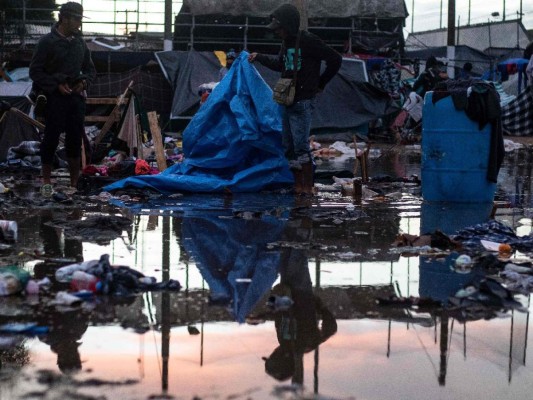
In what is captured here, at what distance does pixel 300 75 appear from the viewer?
1018cm

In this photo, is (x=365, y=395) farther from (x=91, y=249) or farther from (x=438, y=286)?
(x=91, y=249)

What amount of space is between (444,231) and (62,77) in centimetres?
491

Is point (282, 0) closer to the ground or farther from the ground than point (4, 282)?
farther from the ground

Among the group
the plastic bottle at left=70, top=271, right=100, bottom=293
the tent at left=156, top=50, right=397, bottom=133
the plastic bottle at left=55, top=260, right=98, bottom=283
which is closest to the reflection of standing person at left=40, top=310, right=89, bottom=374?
the plastic bottle at left=70, top=271, right=100, bottom=293

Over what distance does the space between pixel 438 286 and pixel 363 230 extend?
7.76 feet

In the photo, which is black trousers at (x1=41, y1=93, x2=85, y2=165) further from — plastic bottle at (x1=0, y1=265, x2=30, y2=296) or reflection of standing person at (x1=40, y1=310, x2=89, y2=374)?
reflection of standing person at (x1=40, y1=310, x2=89, y2=374)

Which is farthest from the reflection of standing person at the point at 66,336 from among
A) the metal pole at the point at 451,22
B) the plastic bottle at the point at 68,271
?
the metal pole at the point at 451,22

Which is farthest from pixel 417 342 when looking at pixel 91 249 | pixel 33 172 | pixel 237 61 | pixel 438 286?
pixel 33 172

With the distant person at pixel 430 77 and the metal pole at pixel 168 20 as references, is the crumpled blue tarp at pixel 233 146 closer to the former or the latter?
the distant person at pixel 430 77

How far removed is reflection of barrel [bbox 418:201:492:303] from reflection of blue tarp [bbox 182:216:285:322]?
0.91 meters

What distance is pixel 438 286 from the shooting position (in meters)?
5.20

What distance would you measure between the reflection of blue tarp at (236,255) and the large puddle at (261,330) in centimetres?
1

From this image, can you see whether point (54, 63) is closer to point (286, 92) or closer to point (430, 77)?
point (286, 92)

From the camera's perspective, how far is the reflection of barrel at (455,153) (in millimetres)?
9507
